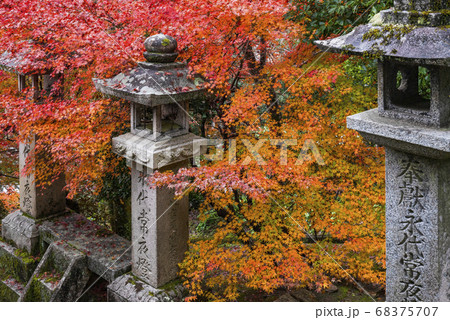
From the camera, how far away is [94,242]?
11.0 metres

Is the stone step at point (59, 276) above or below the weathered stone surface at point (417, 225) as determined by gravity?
below

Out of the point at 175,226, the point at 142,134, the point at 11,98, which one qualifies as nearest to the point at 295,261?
the point at 175,226

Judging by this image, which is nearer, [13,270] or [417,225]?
[417,225]

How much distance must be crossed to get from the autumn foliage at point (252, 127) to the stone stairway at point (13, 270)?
3352mm

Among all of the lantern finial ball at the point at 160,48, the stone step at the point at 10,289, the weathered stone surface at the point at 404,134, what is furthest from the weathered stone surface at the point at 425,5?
the stone step at the point at 10,289

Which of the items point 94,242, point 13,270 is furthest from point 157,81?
point 13,270

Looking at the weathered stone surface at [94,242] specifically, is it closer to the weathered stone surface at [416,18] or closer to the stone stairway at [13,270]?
the stone stairway at [13,270]

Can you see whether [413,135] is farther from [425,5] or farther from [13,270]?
[13,270]

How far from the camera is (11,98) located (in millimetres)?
10344

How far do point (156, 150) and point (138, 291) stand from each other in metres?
2.79

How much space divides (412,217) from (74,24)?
672cm

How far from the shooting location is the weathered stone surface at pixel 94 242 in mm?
9922

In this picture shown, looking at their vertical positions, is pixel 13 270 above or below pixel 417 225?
below

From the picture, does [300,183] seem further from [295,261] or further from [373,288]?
[373,288]
